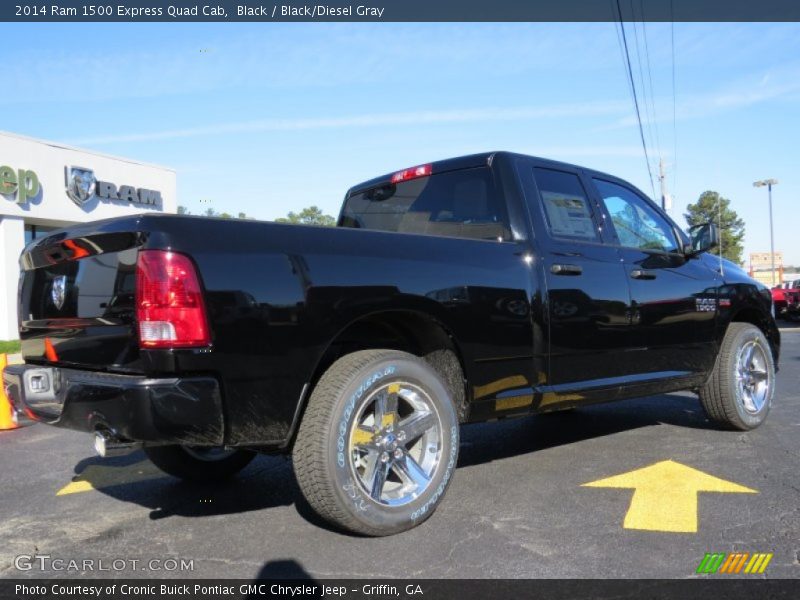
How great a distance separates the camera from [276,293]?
280cm

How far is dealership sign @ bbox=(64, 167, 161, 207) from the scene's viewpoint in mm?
19922

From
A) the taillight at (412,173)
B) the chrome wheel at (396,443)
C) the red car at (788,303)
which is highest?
the taillight at (412,173)

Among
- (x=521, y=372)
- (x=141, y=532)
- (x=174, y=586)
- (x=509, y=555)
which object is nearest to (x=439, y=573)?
(x=509, y=555)

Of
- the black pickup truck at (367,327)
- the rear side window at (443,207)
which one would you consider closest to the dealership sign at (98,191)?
the rear side window at (443,207)

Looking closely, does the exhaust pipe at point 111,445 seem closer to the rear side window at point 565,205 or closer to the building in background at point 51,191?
the rear side window at point 565,205

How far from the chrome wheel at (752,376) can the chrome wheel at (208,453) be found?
12.3ft

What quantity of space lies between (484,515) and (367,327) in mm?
1106

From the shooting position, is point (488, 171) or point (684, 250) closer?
point (488, 171)

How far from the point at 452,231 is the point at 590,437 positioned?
2.15 meters

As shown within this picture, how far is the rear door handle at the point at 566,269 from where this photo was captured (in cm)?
390

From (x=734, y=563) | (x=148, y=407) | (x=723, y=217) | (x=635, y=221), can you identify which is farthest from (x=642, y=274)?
(x=723, y=217)

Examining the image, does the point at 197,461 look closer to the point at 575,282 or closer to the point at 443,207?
the point at 443,207

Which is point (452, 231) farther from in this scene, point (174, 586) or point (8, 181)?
point (8, 181)

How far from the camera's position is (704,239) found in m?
5.00
